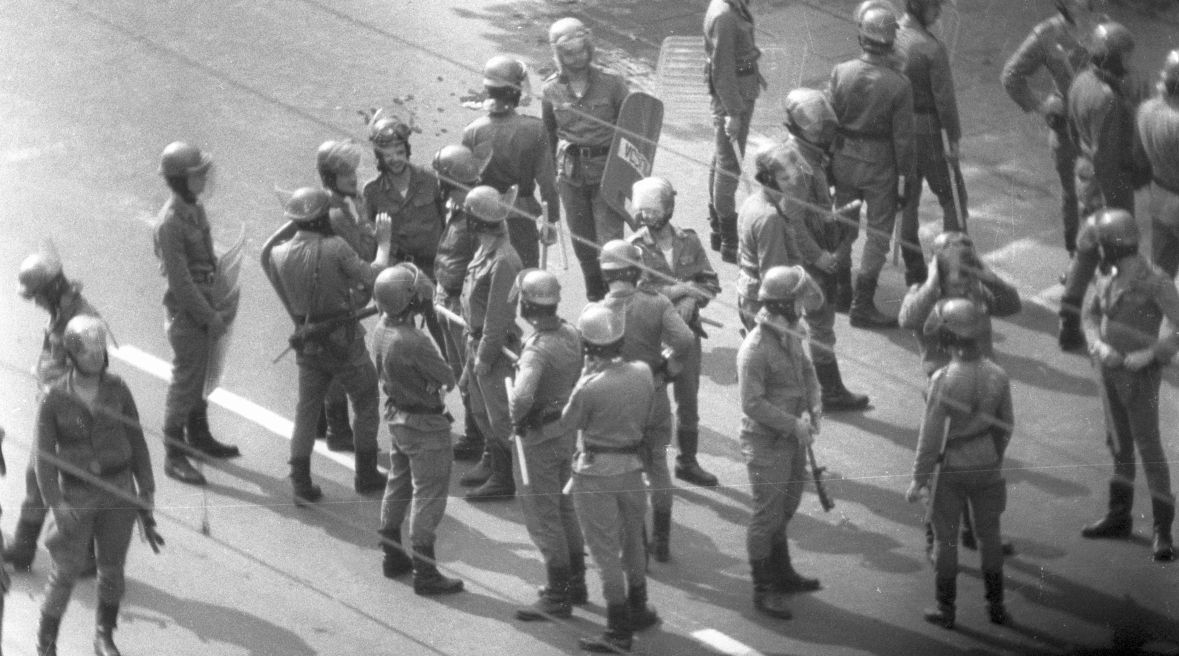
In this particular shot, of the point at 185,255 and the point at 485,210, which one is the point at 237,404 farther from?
the point at 485,210

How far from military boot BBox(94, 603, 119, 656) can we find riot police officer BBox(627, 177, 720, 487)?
7.78ft

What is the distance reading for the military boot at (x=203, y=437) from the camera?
8.05m

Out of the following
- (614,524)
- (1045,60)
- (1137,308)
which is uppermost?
(1045,60)

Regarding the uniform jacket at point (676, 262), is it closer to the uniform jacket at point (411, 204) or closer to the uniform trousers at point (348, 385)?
the uniform jacket at point (411, 204)

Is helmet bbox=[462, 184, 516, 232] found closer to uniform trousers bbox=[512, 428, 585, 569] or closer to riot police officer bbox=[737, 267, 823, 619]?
uniform trousers bbox=[512, 428, 585, 569]

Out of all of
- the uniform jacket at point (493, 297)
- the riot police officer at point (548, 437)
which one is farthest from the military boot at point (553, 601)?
the uniform jacket at point (493, 297)

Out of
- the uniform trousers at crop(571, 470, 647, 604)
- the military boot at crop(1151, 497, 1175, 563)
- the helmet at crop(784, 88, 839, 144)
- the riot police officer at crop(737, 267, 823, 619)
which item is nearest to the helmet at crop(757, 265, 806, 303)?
the riot police officer at crop(737, 267, 823, 619)

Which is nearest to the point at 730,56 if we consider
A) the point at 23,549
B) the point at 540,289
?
the point at 540,289

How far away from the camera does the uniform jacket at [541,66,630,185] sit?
9.12 metres

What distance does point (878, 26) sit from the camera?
8.71 meters

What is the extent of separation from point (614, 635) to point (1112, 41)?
2.87 m

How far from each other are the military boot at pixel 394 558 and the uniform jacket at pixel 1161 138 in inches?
123

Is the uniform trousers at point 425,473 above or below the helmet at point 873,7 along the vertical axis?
below

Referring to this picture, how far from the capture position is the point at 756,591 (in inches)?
290
